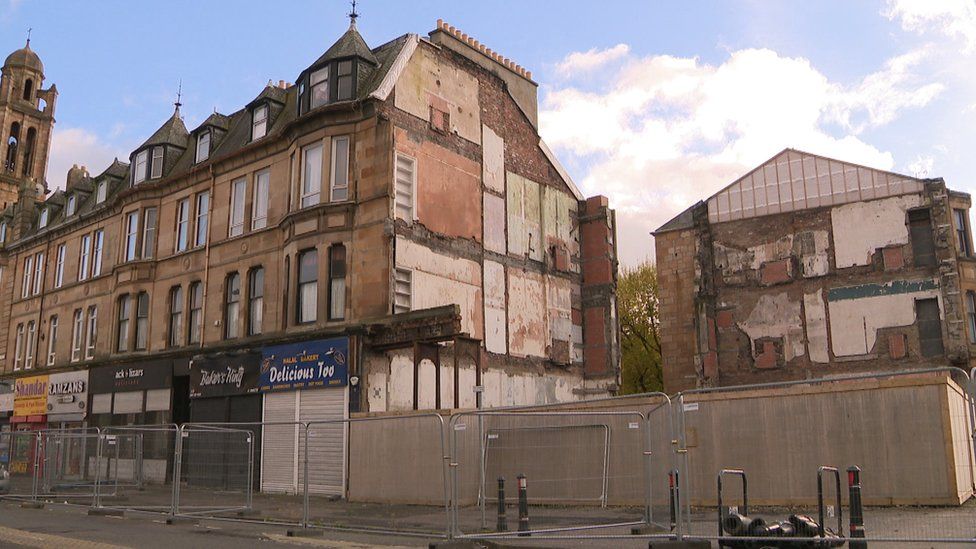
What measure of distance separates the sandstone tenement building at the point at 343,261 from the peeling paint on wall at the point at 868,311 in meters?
9.18

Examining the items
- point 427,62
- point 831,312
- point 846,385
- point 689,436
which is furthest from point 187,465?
point 831,312

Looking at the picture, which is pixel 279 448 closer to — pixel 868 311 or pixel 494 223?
pixel 494 223

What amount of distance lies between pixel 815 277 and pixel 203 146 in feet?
79.2

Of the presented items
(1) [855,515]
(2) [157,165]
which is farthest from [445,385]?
(1) [855,515]

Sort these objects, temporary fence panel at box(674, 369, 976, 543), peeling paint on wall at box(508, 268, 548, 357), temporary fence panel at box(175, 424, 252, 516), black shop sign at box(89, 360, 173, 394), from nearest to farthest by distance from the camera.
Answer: temporary fence panel at box(674, 369, 976, 543)
temporary fence panel at box(175, 424, 252, 516)
peeling paint on wall at box(508, 268, 548, 357)
black shop sign at box(89, 360, 173, 394)

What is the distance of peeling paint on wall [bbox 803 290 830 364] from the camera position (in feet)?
104

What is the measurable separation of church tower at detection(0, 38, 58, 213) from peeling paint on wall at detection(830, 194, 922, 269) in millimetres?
56311

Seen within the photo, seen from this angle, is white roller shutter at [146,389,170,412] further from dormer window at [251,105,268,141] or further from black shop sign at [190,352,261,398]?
dormer window at [251,105,268,141]

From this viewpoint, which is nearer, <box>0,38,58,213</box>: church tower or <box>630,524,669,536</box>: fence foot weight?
<box>630,524,669,536</box>: fence foot weight

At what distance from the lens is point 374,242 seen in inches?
876

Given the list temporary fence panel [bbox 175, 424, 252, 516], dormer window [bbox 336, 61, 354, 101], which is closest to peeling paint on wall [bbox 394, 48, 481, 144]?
dormer window [bbox 336, 61, 354, 101]

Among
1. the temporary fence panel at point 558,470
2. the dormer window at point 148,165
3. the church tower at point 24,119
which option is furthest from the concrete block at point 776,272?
the church tower at point 24,119

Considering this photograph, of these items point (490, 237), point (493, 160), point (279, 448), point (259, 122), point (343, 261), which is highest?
point (259, 122)

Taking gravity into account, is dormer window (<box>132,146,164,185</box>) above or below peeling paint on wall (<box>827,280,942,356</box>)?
above
